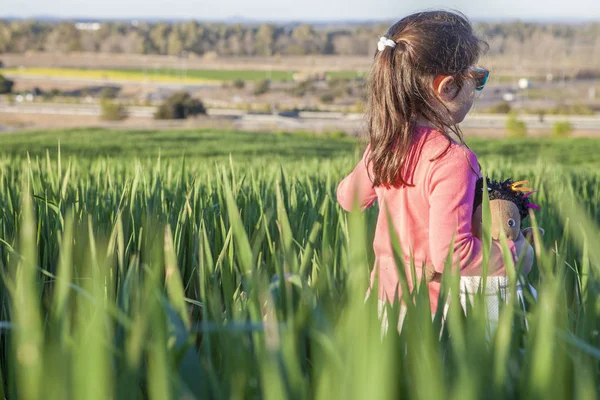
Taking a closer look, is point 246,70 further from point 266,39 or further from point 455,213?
point 455,213

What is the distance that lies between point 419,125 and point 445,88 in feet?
0.28

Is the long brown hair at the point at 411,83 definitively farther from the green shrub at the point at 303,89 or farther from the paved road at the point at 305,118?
the green shrub at the point at 303,89

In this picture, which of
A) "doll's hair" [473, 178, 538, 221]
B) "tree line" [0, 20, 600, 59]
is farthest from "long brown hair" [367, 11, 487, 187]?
"tree line" [0, 20, 600, 59]

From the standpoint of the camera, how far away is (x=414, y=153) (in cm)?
154

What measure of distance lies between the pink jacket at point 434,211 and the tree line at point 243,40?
52055 millimetres

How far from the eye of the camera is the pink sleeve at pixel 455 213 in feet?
4.66

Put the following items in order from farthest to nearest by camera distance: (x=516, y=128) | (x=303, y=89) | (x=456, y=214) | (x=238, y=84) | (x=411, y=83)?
(x=238, y=84) < (x=303, y=89) < (x=516, y=128) < (x=411, y=83) < (x=456, y=214)

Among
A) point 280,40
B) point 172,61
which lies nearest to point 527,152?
point 280,40

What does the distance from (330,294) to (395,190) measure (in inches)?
26.6

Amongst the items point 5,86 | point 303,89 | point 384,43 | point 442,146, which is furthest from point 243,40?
point 442,146

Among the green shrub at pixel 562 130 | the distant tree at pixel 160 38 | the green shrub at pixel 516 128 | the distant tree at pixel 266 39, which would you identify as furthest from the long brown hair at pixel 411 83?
the distant tree at pixel 160 38

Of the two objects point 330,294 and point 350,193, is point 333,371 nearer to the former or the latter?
point 330,294

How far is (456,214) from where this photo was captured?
1442 millimetres

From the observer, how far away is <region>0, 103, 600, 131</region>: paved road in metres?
35.8
